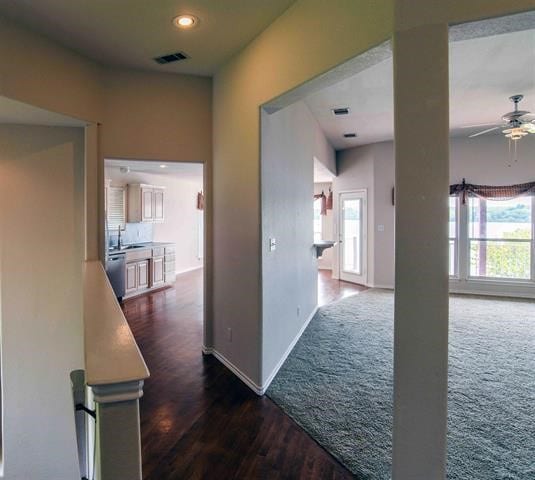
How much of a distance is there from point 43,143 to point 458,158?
22.1ft

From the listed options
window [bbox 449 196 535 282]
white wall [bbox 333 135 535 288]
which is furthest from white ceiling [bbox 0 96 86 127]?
window [bbox 449 196 535 282]

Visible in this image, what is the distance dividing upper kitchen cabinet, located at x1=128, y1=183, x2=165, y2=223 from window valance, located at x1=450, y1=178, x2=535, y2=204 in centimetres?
615

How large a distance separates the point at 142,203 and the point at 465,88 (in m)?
6.03

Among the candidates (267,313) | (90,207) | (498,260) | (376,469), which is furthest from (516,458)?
(498,260)

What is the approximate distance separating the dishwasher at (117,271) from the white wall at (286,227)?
338 cm

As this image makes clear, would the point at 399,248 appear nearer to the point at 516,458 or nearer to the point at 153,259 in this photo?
the point at 516,458

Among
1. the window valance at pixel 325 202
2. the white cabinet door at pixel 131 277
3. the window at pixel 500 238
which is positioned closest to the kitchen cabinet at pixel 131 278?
the white cabinet door at pixel 131 277

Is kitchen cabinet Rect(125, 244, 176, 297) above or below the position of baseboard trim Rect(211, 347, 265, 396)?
above

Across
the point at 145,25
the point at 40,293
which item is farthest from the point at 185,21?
the point at 40,293

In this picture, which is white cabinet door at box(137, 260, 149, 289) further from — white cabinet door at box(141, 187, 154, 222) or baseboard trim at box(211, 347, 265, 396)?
baseboard trim at box(211, 347, 265, 396)

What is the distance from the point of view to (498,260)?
658 cm

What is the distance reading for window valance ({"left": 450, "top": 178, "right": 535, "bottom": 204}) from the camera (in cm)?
623

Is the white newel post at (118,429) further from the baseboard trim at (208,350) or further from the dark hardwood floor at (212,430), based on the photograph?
the baseboard trim at (208,350)

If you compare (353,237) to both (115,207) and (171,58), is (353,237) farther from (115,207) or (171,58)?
(171,58)
